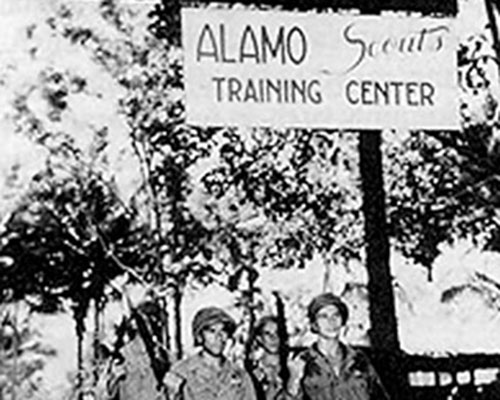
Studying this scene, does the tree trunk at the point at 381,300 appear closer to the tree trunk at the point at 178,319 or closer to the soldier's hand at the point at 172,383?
the tree trunk at the point at 178,319

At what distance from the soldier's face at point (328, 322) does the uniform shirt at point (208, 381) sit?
254 millimetres

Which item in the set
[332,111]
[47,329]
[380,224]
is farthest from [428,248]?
[47,329]

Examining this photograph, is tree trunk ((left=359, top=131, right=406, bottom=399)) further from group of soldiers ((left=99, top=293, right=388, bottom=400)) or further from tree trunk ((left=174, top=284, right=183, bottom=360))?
tree trunk ((left=174, top=284, right=183, bottom=360))

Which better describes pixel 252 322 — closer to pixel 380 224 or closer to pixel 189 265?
pixel 189 265

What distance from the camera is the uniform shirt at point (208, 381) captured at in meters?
3.62

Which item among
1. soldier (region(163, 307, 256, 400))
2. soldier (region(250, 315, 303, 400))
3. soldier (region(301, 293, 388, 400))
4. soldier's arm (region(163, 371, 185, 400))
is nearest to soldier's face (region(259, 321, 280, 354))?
soldier (region(250, 315, 303, 400))

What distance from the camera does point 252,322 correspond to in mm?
4082

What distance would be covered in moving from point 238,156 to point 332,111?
318 millimetres

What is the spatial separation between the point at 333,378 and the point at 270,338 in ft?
1.20

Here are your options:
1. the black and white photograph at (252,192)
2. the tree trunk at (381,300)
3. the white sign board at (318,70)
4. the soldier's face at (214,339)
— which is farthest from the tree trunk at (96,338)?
the tree trunk at (381,300)

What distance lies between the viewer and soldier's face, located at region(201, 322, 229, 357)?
12.0 ft

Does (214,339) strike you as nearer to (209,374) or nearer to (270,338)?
(209,374)

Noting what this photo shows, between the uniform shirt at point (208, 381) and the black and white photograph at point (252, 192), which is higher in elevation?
the black and white photograph at point (252, 192)

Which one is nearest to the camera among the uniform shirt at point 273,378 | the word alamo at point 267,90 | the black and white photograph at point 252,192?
the uniform shirt at point 273,378
